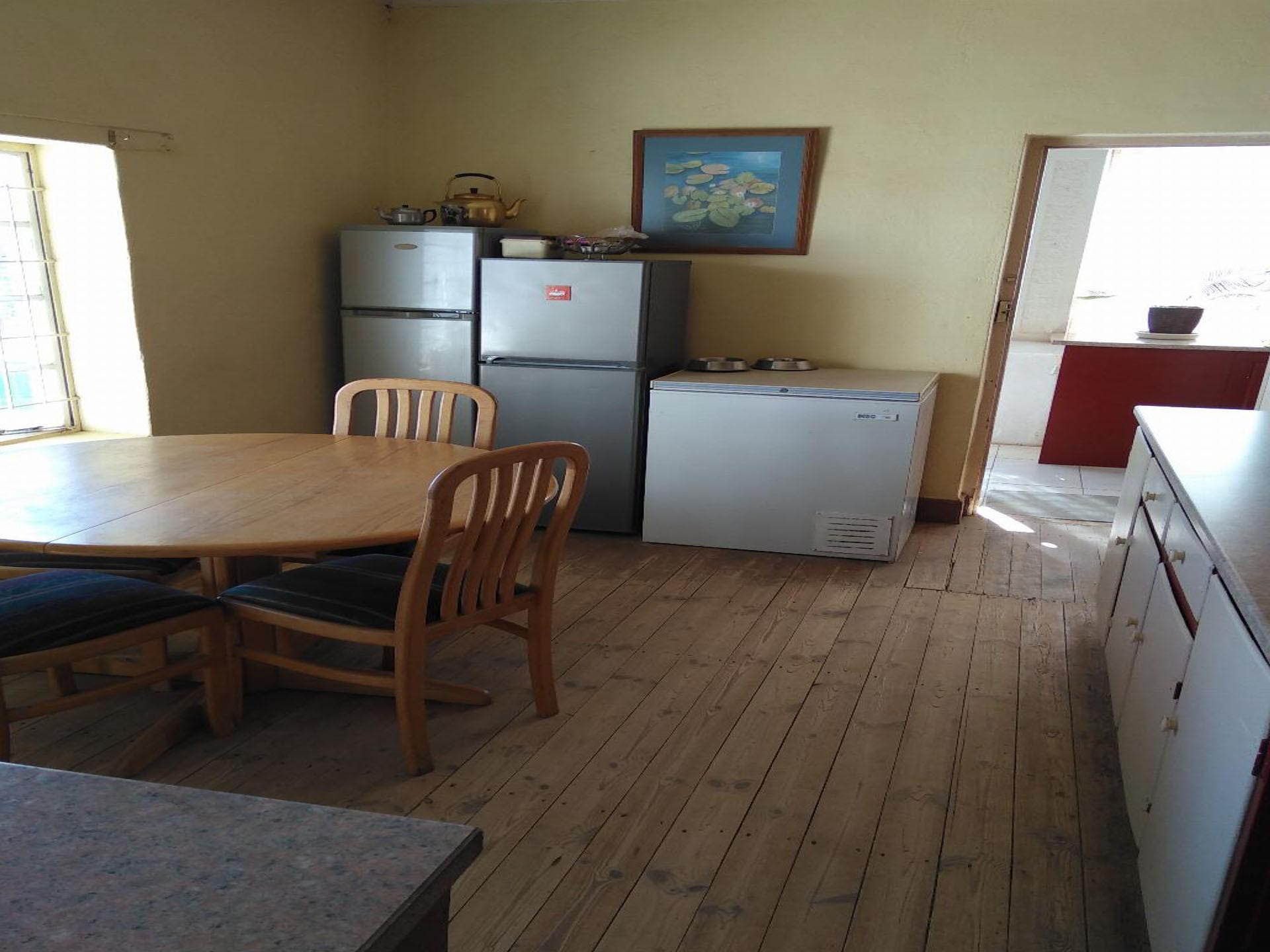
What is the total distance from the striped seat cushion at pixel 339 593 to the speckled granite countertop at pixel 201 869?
1.29m

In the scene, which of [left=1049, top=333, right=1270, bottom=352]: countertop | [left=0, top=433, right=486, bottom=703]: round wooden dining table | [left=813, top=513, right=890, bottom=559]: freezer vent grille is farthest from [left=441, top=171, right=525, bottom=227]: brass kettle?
[left=1049, top=333, right=1270, bottom=352]: countertop

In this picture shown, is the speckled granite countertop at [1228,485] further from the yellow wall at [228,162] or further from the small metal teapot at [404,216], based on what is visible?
the yellow wall at [228,162]

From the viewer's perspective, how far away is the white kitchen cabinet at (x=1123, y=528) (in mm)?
2551

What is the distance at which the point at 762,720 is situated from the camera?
7.85 feet

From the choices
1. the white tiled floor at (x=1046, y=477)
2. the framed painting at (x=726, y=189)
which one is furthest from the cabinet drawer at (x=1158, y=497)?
the white tiled floor at (x=1046, y=477)

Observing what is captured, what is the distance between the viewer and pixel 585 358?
377 cm

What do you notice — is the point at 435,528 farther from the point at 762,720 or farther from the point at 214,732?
the point at 762,720

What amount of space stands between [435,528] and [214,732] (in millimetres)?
879

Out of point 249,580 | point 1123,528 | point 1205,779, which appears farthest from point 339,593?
point 1123,528

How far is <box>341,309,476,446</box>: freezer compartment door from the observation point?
392cm

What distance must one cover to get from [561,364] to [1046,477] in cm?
321

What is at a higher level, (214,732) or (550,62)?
(550,62)

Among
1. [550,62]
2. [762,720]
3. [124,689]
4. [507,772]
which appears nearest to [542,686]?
[507,772]

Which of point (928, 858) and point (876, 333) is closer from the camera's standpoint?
point (928, 858)
